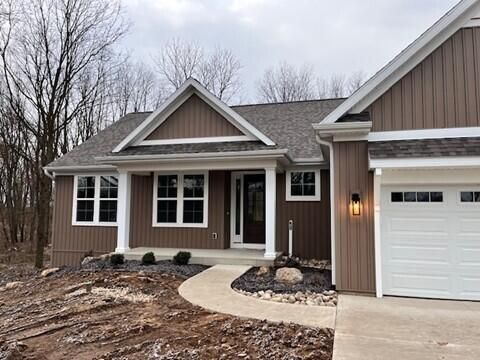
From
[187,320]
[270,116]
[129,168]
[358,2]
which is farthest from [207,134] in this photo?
[358,2]

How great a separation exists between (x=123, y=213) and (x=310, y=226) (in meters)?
5.10

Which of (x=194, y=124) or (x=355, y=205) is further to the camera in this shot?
Result: (x=194, y=124)

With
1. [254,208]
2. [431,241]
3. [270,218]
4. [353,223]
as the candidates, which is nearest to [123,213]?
[254,208]

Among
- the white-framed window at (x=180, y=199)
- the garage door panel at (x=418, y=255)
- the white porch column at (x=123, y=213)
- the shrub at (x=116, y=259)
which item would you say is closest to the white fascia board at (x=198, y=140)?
the white-framed window at (x=180, y=199)

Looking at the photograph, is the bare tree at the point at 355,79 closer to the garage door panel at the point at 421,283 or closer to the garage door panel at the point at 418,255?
the garage door panel at the point at 418,255

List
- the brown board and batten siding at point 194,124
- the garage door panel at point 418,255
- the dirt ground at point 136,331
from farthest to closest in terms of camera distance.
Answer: the brown board and batten siding at point 194,124
the garage door panel at point 418,255
the dirt ground at point 136,331

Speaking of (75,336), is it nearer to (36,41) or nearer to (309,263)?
(309,263)

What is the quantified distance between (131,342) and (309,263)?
18.3ft

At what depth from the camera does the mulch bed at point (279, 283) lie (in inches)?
251

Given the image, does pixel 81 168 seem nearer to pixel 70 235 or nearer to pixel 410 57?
pixel 70 235

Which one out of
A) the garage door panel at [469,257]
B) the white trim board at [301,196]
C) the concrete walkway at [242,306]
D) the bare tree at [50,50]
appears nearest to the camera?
the concrete walkway at [242,306]

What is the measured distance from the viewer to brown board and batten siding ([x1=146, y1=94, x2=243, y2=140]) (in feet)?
31.0

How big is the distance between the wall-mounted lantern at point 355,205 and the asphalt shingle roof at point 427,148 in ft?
2.58

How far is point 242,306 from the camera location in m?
5.34
